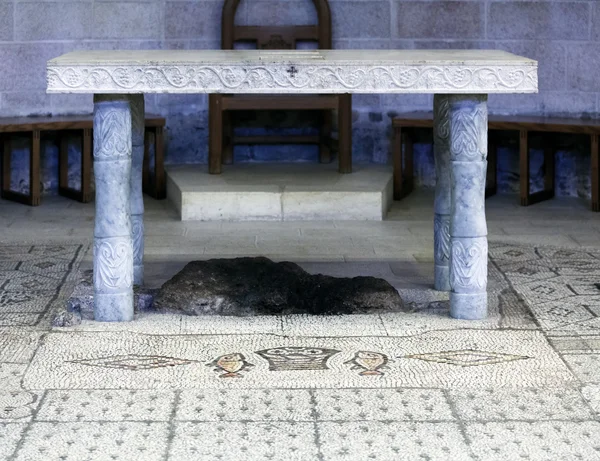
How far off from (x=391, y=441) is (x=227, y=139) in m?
5.05

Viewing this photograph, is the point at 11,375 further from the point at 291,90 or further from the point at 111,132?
the point at 291,90

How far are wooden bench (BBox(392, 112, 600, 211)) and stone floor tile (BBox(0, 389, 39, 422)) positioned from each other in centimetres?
437

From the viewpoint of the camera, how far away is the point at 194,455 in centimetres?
350

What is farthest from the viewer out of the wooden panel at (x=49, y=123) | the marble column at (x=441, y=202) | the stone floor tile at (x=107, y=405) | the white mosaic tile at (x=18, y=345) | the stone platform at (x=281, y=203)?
the wooden panel at (x=49, y=123)

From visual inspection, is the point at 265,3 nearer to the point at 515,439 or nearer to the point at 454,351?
the point at 454,351

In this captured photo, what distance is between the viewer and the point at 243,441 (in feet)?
11.9

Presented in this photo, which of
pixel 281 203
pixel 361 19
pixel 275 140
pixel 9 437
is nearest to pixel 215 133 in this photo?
pixel 275 140

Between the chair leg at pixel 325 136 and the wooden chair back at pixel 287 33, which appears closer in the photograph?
the wooden chair back at pixel 287 33

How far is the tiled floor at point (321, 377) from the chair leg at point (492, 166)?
7.18 ft

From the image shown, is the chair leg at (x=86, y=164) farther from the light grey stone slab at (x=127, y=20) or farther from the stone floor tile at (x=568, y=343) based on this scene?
the stone floor tile at (x=568, y=343)

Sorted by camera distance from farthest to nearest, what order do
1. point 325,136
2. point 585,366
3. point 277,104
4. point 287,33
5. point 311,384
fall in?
point 325,136, point 287,33, point 277,104, point 585,366, point 311,384

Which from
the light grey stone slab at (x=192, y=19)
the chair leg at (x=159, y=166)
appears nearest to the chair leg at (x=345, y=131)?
the light grey stone slab at (x=192, y=19)

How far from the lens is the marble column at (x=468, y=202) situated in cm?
484

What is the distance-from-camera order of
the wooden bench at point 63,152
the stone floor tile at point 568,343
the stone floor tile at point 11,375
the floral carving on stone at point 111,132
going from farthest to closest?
the wooden bench at point 63,152, the floral carving on stone at point 111,132, the stone floor tile at point 568,343, the stone floor tile at point 11,375
